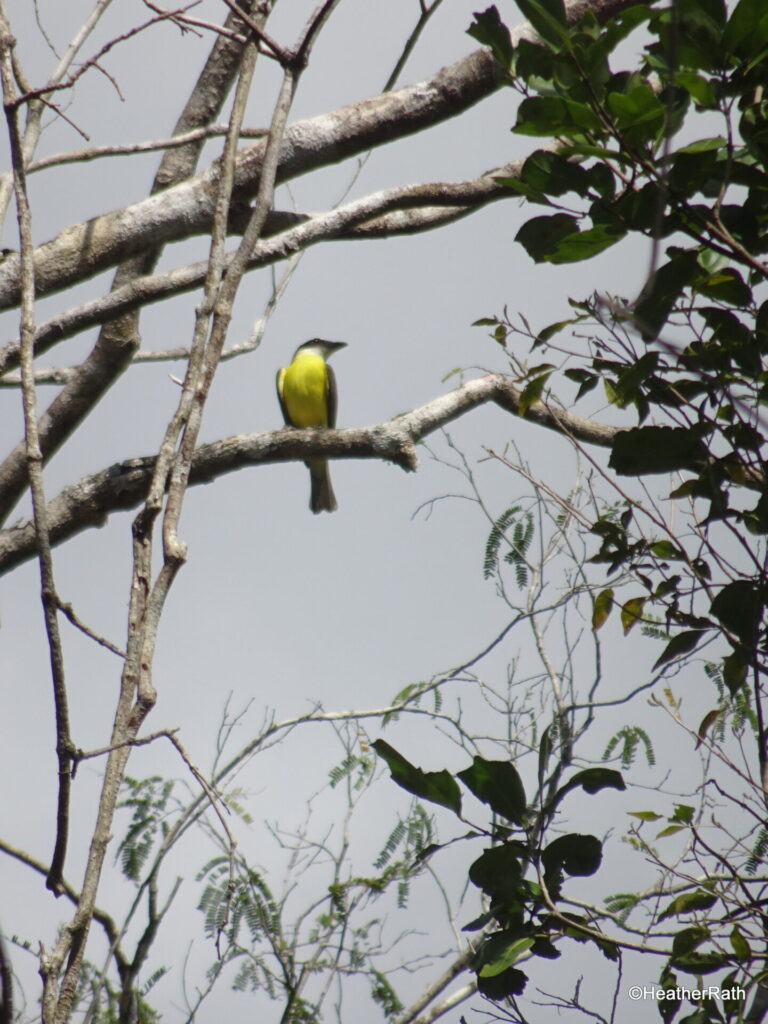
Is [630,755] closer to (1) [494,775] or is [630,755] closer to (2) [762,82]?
(1) [494,775]

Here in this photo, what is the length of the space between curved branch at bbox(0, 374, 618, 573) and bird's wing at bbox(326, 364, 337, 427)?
442 cm

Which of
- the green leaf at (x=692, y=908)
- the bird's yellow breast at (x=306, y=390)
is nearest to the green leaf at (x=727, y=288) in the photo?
the green leaf at (x=692, y=908)

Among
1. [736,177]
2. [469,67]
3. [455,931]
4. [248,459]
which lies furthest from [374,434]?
[455,931]

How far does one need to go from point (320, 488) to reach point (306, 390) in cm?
85

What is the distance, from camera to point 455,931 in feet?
17.1

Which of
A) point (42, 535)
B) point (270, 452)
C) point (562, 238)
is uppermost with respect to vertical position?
point (270, 452)

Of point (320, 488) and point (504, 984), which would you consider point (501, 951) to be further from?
point (320, 488)

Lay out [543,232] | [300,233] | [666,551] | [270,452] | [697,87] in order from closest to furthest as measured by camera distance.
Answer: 1. [697,87]
2. [543,232]
3. [666,551]
4. [300,233]
5. [270,452]

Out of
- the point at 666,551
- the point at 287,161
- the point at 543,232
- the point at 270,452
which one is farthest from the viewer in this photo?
the point at 270,452

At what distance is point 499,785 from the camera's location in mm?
1785

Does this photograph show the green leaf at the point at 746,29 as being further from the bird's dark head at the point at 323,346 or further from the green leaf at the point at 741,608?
the bird's dark head at the point at 323,346

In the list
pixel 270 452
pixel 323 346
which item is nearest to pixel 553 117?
pixel 270 452

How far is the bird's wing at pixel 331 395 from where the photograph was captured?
817 centimetres

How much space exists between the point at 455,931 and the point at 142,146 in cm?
414
